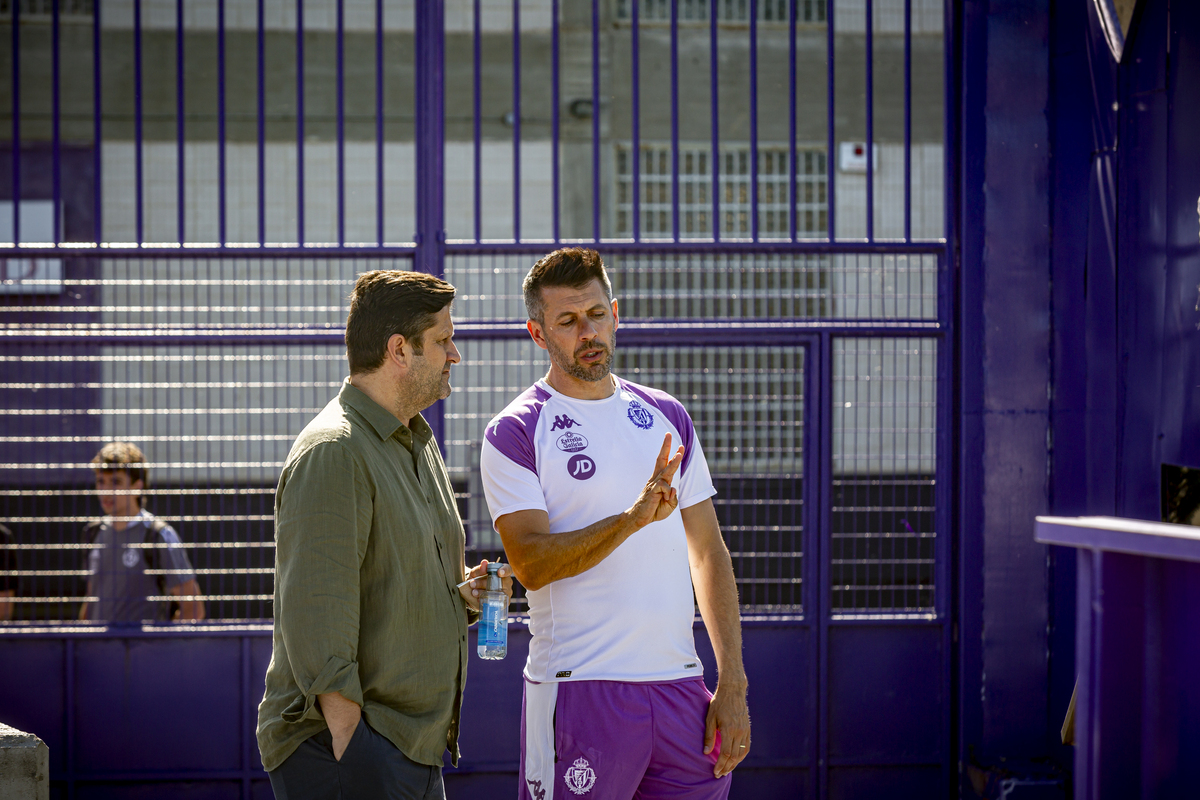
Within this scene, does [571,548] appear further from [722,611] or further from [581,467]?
[722,611]

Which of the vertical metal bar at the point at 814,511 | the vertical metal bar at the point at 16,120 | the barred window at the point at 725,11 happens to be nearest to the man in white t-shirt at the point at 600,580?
the vertical metal bar at the point at 814,511

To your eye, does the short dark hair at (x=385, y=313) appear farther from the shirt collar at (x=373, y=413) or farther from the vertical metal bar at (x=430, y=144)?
the vertical metal bar at (x=430, y=144)

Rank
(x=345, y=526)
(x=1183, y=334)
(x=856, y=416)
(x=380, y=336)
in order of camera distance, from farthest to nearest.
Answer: (x=856, y=416)
(x=1183, y=334)
(x=380, y=336)
(x=345, y=526)

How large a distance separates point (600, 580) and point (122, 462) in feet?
9.92

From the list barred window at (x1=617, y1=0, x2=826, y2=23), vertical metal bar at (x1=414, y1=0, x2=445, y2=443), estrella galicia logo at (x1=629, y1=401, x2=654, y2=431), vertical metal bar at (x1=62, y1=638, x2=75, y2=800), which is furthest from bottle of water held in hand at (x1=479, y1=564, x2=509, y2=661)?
barred window at (x1=617, y1=0, x2=826, y2=23)

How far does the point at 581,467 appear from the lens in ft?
9.46

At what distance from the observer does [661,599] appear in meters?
2.86

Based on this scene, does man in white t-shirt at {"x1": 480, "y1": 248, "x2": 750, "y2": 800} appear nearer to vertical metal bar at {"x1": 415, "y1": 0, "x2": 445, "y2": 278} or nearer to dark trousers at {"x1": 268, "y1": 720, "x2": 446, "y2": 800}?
dark trousers at {"x1": 268, "y1": 720, "x2": 446, "y2": 800}

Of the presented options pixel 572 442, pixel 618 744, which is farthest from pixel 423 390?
pixel 618 744

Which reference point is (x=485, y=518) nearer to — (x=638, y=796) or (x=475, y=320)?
(x=475, y=320)

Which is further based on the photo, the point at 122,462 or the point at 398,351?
the point at 122,462

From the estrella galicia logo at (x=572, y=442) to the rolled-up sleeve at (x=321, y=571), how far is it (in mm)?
697

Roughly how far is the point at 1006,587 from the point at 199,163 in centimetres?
1227

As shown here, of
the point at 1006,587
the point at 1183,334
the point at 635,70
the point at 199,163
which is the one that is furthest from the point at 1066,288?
the point at 199,163
